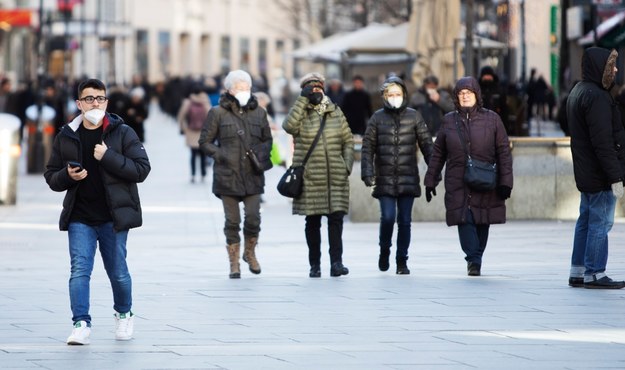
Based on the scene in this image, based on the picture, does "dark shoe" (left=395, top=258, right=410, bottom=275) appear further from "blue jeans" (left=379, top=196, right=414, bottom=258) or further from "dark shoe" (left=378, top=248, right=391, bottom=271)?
"dark shoe" (left=378, top=248, right=391, bottom=271)

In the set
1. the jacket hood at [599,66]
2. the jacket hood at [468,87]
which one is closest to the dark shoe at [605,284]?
the jacket hood at [599,66]

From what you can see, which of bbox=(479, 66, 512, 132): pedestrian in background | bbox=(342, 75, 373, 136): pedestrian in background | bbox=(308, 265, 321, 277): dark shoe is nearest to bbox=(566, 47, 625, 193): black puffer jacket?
bbox=(308, 265, 321, 277): dark shoe

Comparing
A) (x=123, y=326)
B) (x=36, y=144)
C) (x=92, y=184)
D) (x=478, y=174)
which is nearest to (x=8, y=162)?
(x=36, y=144)

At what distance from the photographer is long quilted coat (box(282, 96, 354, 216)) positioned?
13.7 m

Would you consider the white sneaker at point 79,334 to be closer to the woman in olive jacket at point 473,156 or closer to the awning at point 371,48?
the woman in olive jacket at point 473,156

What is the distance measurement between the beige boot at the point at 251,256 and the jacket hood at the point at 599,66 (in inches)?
129

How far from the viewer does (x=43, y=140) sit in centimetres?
3069

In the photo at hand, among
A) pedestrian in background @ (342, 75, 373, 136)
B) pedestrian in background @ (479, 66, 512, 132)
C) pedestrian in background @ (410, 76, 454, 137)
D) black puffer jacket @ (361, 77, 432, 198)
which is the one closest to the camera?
black puffer jacket @ (361, 77, 432, 198)

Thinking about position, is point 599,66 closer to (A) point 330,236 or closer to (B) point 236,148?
(A) point 330,236

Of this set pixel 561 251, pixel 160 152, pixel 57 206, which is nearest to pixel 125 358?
pixel 561 251

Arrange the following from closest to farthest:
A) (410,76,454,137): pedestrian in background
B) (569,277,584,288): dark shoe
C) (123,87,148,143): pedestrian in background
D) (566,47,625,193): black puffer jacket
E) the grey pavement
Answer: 1. the grey pavement
2. (566,47,625,193): black puffer jacket
3. (569,277,584,288): dark shoe
4. (410,76,454,137): pedestrian in background
5. (123,87,148,143): pedestrian in background

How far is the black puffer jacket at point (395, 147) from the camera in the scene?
13922mm

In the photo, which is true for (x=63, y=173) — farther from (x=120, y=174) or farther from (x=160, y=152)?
(x=160, y=152)

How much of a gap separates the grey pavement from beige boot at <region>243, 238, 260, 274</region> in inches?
3.7
